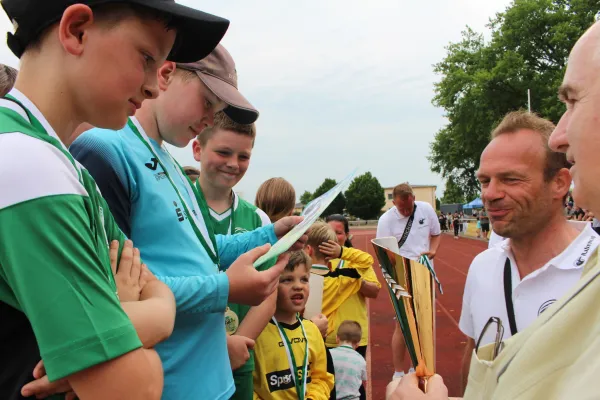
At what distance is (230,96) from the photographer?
2074mm

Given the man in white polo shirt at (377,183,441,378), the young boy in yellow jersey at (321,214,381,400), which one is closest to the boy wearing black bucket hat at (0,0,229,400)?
the young boy in yellow jersey at (321,214,381,400)

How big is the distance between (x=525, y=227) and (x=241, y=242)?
1.48 meters

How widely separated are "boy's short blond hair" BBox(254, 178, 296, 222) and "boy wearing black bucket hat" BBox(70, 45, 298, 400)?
168cm

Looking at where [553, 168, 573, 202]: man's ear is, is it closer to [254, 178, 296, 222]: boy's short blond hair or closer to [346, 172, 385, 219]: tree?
[254, 178, 296, 222]: boy's short blond hair

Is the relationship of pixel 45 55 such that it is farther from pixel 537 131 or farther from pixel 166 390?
pixel 537 131

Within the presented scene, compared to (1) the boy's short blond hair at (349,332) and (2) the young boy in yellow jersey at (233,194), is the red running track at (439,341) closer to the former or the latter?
(1) the boy's short blond hair at (349,332)

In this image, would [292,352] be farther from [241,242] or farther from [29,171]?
[29,171]

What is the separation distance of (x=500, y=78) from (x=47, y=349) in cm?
3052

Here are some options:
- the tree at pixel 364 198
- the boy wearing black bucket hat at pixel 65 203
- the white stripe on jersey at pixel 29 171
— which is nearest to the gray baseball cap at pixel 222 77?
the boy wearing black bucket hat at pixel 65 203

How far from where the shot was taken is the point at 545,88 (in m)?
26.5

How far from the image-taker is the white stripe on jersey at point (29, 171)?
84cm

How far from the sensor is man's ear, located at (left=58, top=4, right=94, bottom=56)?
107cm

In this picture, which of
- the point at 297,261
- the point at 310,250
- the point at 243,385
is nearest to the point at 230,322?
the point at 243,385

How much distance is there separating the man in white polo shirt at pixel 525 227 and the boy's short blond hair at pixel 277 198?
1647 millimetres
